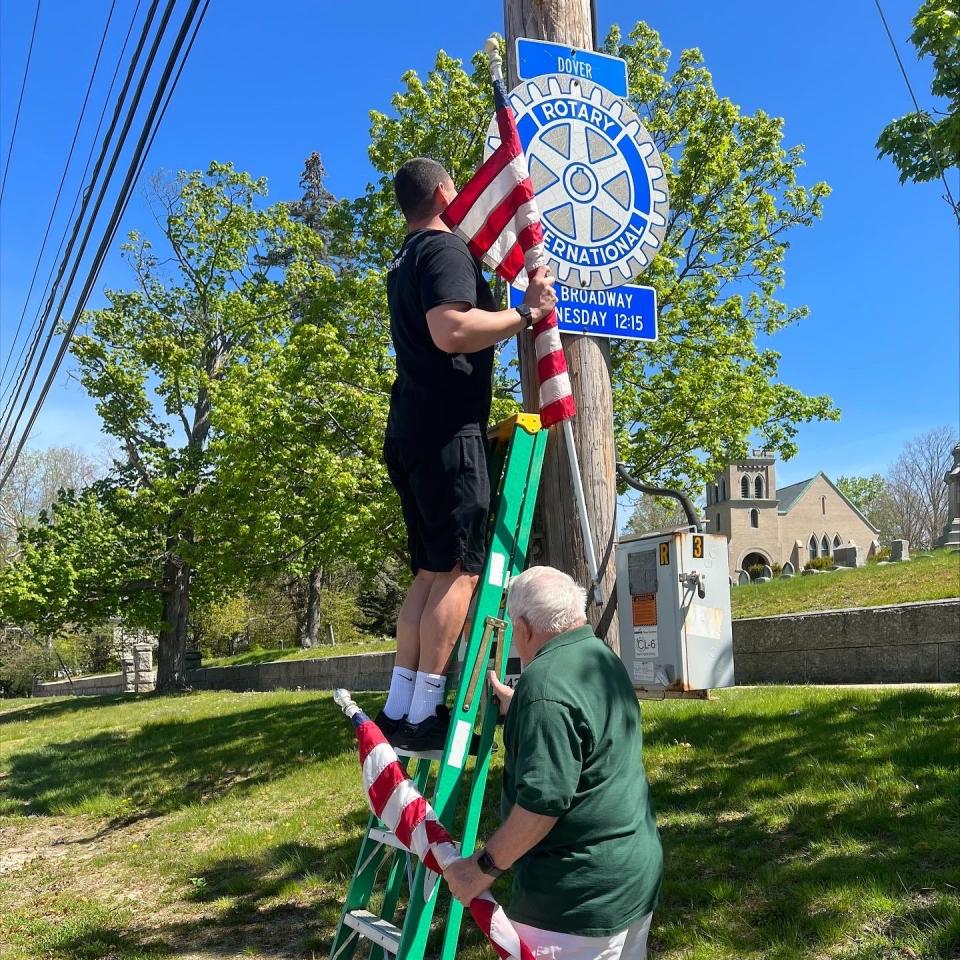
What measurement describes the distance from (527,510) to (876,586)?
15303 mm

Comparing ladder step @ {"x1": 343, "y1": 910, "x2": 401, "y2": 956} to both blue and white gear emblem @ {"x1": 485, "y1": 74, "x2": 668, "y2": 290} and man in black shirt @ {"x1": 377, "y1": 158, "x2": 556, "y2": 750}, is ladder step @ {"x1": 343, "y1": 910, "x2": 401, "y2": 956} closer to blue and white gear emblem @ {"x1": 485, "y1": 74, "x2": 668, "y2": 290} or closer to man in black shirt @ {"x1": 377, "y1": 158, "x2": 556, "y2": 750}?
man in black shirt @ {"x1": 377, "y1": 158, "x2": 556, "y2": 750}

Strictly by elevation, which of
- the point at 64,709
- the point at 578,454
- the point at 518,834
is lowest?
the point at 64,709

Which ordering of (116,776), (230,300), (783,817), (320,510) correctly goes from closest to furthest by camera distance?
1. (783,817)
2. (116,776)
3. (320,510)
4. (230,300)

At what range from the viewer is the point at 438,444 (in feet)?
10.5

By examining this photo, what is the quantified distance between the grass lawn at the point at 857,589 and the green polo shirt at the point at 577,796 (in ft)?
42.2

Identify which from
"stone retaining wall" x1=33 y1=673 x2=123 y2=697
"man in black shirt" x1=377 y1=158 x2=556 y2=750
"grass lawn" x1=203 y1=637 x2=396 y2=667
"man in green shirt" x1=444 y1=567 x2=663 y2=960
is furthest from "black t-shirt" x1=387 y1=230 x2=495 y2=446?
"stone retaining wall" x1=33 y1=673 x2=123 y2=697

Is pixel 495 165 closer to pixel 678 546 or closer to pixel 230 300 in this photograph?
pixel 678 546

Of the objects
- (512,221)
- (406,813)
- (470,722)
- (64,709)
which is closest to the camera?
(406,813)

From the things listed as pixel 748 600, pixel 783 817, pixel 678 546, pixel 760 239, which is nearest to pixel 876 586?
pixel 748 600

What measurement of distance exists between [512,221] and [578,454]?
3.25ft

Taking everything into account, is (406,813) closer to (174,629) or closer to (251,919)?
(251,919)

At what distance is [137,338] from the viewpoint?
91.5 ft

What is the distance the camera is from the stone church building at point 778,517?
73438mm

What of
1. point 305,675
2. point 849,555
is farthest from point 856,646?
point 305,675
